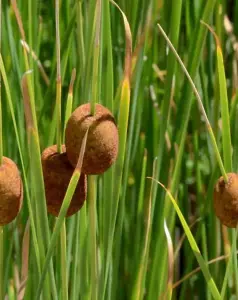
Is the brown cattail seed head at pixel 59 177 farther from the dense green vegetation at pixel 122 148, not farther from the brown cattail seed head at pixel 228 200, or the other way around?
the brown cattail seed head at pixel 228 200

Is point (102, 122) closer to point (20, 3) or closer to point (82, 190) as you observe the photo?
point (82, 190)

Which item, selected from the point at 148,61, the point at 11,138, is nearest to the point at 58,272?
the point at 11,138

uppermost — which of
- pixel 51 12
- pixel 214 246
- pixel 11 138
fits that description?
pixel 51 12

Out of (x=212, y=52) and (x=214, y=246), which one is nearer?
(x=214, y=246)

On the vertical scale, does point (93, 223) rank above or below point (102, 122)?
below

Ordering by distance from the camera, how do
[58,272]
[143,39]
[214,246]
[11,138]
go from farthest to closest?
[214,246]
[11,138]
[58,272]
[143,39]

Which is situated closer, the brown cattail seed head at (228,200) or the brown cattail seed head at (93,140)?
the brown cattail seed head at (93,140)

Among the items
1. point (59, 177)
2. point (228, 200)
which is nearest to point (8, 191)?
point (59, 177)

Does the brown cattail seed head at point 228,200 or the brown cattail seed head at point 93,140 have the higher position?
the brown cattail seed head at point 93,140

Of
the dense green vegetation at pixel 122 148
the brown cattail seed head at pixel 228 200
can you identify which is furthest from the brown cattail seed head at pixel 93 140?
the brown cattail seed head at pixel 228 200
